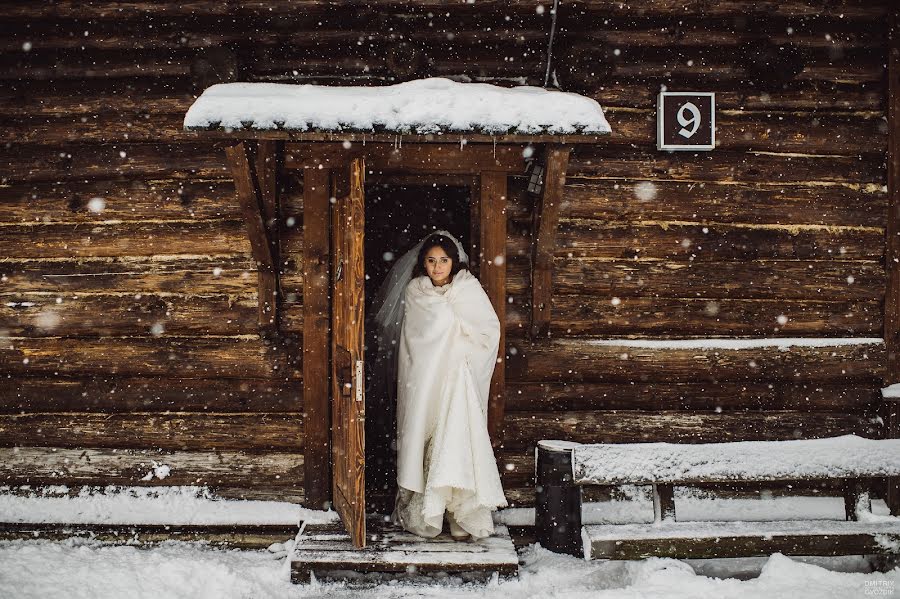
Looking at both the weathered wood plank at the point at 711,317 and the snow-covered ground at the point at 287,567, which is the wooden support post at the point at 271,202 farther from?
the weathered wood plank at the point at 711,317

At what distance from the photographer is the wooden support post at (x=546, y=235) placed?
4.47m

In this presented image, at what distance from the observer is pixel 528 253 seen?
17.6ft

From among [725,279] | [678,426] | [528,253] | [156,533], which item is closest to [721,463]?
[678,426]

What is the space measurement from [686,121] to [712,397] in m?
2.35

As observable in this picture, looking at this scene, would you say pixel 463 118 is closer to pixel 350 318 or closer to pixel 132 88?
pixel 350 318

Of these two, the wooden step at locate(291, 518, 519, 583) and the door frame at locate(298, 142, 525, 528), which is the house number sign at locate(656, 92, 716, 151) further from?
→ the wooden step at locate(291, 518, 519, 583)

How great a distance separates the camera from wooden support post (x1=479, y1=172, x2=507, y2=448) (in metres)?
5.00

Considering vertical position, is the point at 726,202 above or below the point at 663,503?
above

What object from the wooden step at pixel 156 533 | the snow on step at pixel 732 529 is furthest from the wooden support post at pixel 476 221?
the wooden step at pixel 156 533

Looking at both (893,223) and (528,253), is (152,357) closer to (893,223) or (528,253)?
(528,253)

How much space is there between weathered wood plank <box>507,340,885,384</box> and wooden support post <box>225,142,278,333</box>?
6.69 feet

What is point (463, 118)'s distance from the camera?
4.12 m

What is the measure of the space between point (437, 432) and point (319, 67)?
307 cm

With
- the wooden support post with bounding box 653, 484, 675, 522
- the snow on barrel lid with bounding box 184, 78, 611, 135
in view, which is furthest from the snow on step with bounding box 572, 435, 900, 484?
the snow on barrel lid with bounding box 184, 78, 611, 135
